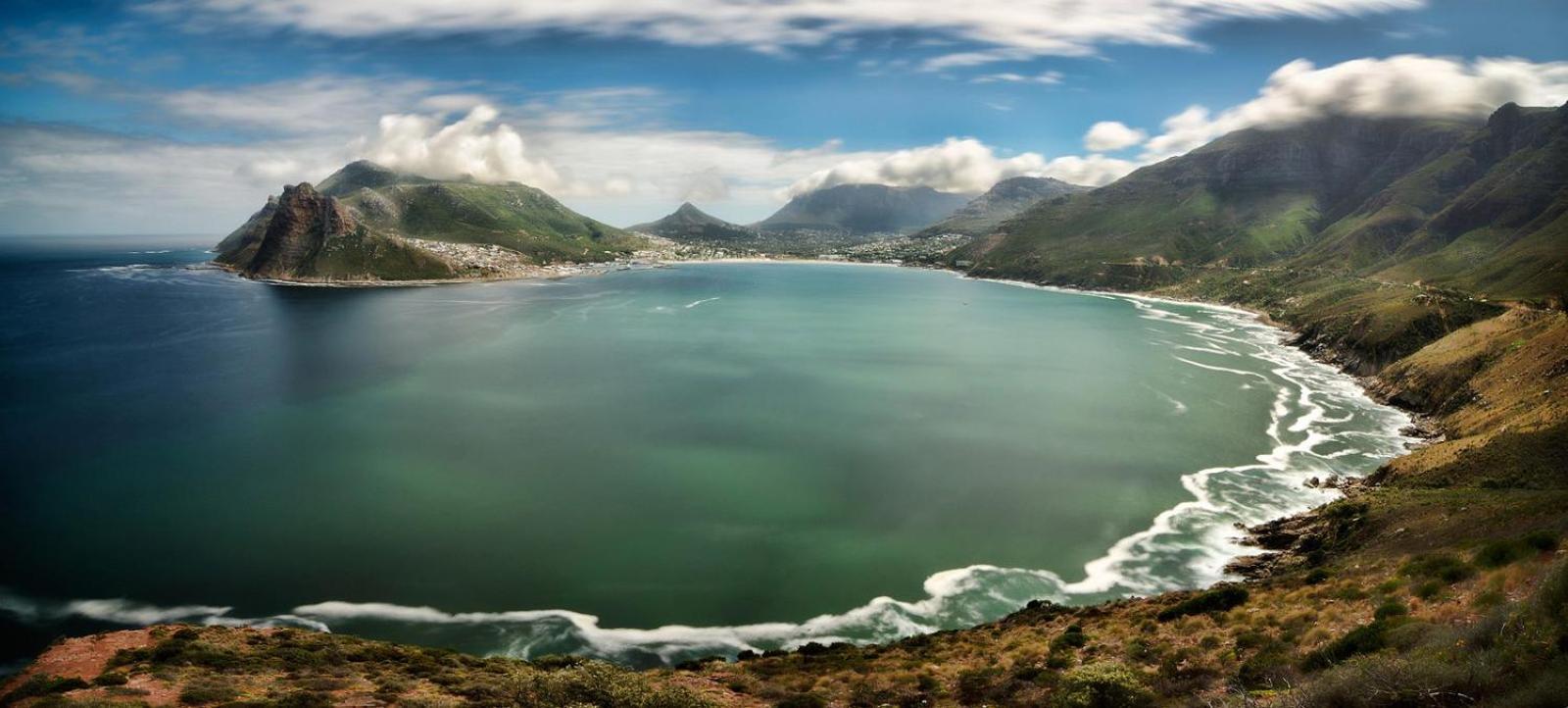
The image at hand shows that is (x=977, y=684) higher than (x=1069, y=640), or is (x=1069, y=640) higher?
(x=1069, y=640)

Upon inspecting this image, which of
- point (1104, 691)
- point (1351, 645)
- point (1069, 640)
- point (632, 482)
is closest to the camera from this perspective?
point (1351, 645)

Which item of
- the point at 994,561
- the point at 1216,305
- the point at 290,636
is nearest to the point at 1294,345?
the point at 1216,305

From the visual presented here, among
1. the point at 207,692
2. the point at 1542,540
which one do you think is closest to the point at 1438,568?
Answer: the point at 1542,540

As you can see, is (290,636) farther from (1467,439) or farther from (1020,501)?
(1467,439)

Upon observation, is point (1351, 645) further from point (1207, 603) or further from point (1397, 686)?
point (1207, 603)

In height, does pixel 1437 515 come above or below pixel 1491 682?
below

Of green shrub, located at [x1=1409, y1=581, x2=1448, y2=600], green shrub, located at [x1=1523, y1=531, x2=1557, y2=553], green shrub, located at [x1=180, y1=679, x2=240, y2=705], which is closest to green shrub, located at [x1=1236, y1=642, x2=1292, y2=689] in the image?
green shrub, located at [x1=1409, y1=581, x2=1448, y2=600]
